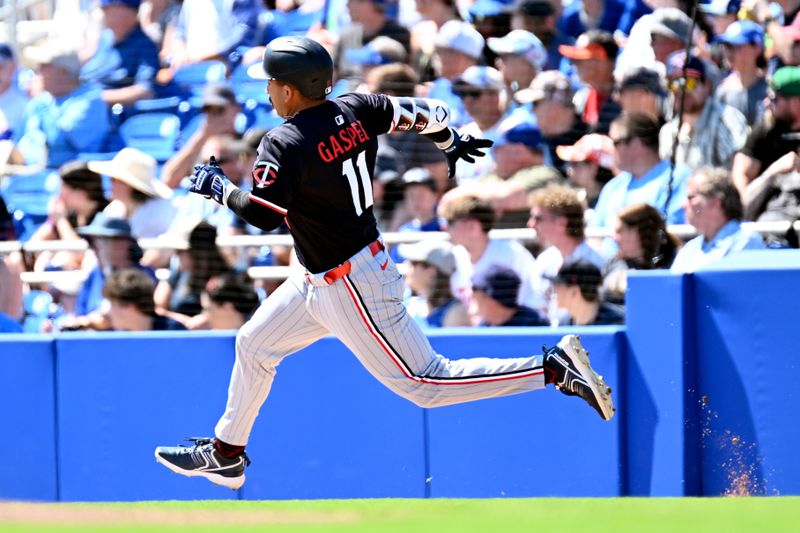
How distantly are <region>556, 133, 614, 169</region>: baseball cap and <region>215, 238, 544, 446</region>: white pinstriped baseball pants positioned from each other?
254 centimetres

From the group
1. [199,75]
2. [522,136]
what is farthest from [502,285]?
[199,75]

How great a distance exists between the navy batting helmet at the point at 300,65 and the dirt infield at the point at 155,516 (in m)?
1.57

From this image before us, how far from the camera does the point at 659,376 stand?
623cm

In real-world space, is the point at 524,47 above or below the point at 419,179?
above

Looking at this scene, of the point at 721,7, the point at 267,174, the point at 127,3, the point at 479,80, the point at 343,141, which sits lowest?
the point at 267,174

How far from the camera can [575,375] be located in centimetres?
525

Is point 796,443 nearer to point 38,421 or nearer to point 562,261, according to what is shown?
point 562,261

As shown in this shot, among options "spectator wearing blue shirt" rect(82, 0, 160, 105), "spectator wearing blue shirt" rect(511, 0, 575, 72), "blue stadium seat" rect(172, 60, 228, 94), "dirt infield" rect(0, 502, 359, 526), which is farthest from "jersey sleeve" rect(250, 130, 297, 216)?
"spectator wearing blue shirt" rect(82, 0, 160, 105)

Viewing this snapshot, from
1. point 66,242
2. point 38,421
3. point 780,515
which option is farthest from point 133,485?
point 780,515

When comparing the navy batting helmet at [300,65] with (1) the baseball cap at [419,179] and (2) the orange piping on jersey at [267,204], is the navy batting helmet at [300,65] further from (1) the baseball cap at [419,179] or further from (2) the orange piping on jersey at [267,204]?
(1) the baseball cap at [419,179]

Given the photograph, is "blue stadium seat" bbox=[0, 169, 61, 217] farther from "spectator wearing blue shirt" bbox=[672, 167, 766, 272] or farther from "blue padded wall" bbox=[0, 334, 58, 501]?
"spectator wearing blue shirt" bbox=[672, 167, 766, 272]

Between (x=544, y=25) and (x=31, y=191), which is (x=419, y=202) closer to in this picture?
(x=544, y=25)

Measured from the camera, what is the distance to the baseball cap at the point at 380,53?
868cm

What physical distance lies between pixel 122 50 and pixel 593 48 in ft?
12.4
